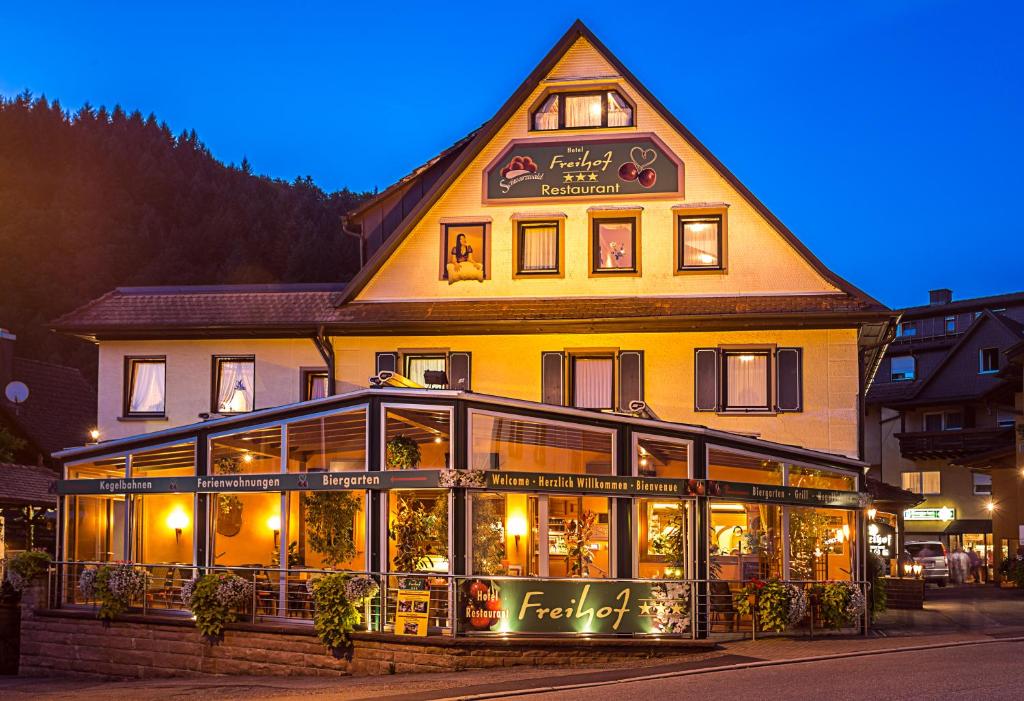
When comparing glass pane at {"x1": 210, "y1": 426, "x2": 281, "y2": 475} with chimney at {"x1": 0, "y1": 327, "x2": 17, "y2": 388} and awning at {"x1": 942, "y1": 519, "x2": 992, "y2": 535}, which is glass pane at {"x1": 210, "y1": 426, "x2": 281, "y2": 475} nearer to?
chimney at {"x1": 0, "y1": 327, "x2": 17, "y2": 388}

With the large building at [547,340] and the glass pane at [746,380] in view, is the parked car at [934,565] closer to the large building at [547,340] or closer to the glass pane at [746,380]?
the large building at [547,340]

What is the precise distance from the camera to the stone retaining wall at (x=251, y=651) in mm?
20766

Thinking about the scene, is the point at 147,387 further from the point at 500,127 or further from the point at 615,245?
the point at 615,245

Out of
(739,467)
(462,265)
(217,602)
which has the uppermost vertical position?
(462,265)

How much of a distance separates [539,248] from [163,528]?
1080 cm

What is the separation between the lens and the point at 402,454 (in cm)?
2233

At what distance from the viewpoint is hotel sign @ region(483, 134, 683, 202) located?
1222 inches

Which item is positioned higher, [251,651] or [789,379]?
[789,379]

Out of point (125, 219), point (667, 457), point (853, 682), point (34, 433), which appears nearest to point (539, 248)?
point (667, 457)

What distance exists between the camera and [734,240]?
30.7 m

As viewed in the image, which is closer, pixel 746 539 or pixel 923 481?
pixel 746 539

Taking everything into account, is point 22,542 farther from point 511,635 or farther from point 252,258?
point 252,258

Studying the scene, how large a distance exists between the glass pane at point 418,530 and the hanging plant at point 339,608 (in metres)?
0.75

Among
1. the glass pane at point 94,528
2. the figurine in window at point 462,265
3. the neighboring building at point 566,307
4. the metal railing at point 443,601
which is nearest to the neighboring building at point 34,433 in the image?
the neighboring building at point 566,307
